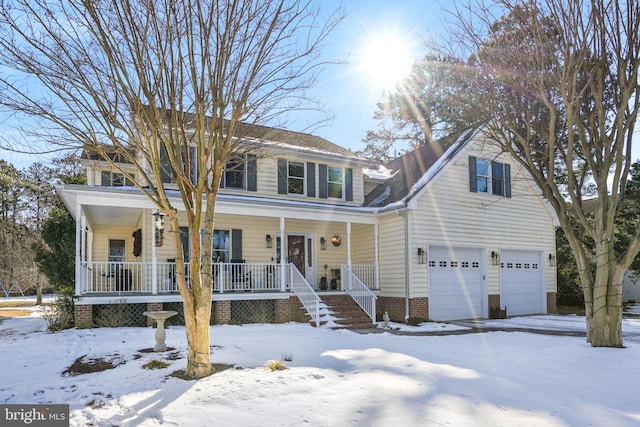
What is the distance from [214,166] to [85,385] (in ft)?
10.5

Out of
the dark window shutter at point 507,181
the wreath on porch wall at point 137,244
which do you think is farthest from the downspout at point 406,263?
the wreath on porch wall at point 137,244

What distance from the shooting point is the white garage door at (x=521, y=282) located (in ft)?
52.5

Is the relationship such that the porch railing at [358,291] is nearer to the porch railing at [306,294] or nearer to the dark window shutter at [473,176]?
the porch railing at [306,294]

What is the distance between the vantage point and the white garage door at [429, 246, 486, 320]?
47.1 ft

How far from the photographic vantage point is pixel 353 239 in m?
16.4

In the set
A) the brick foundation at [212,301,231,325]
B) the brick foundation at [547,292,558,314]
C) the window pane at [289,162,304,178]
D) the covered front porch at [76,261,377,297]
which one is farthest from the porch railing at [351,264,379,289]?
the brick foundation at [547,292,558,314]

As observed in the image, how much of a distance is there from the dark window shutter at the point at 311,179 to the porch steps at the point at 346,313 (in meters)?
3.73

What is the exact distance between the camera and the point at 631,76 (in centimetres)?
785

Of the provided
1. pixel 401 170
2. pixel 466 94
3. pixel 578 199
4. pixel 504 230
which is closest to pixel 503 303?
pixel 504 230

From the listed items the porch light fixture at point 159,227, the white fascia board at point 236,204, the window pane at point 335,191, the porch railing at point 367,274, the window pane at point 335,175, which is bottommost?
the porch railing at point 367,274

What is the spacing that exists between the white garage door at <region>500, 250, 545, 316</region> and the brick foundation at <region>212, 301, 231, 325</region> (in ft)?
30.8

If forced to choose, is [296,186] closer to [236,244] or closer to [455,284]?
[236,244]

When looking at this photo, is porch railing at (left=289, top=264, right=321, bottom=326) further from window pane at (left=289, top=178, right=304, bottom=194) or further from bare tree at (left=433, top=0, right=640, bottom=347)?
bare tree at (left=433, top=0, right=640, bottom=347)

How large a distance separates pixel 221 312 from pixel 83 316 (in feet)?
10.6
